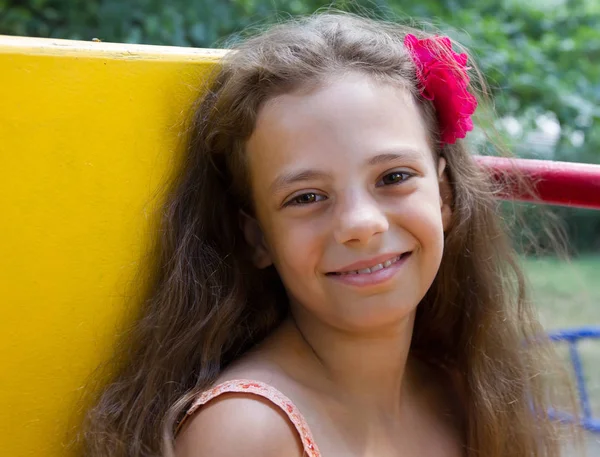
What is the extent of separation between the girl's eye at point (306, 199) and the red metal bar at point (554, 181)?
47cm

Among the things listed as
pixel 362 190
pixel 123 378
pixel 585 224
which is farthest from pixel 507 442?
pixel 585 224

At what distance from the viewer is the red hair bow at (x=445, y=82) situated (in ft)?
5.51

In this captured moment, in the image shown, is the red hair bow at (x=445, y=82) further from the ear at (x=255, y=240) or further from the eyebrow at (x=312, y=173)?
the ear at (x=255, y=240)

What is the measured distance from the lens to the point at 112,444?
1489 millimetres

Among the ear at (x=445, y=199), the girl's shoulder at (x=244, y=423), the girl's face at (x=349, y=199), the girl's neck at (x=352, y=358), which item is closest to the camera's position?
the girl's shoulder at (x=244, y=423)

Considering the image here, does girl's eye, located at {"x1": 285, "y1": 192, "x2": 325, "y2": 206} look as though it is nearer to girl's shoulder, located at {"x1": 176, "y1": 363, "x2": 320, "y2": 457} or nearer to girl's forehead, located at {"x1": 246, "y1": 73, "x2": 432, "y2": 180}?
girl's forehead, located at {"x1": 246, "y1": 73, "x2": 432, "y2": 180}

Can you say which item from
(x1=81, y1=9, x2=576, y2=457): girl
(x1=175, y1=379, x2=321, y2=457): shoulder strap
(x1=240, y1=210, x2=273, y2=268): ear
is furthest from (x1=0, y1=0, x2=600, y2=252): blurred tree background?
(x1=175, y1=379, x2=321, y2=457): shoulder strap

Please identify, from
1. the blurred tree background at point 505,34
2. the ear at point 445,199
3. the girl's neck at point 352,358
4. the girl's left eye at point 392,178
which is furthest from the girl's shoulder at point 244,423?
the blurred tree background at point 505,34

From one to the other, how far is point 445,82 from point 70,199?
0.74m

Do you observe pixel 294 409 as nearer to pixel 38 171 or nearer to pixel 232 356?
pixel 232 356

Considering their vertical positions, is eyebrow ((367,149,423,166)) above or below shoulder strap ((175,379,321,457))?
above

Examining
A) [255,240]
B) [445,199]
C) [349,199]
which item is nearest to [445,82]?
[445,199]

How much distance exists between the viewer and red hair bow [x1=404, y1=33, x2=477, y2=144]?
168cm

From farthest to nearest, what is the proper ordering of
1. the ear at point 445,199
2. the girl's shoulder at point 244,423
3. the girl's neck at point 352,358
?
the ear at point 445,199, the girl's neck at point 352,358, the girl's shoulder at point 244,423
